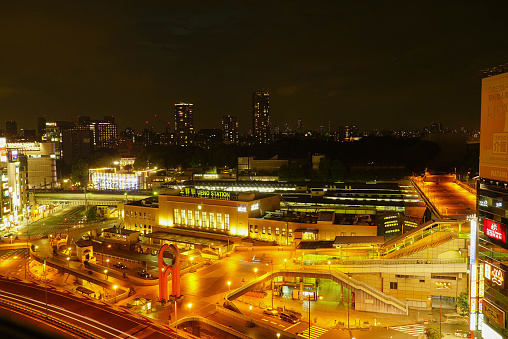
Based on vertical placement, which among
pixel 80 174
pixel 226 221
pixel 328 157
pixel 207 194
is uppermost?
pixel 328 157

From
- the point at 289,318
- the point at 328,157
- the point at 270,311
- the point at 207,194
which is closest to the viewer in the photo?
the point at 289,318

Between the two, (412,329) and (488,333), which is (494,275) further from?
(412,329)

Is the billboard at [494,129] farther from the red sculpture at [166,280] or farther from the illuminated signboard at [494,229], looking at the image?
the red sculpture at [166,280]

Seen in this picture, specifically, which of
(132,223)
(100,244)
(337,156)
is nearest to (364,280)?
(100,244)

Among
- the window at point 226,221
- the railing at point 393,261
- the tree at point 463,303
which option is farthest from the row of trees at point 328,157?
the tree at point 463,303

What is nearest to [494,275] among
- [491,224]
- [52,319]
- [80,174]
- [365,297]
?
[491,224]

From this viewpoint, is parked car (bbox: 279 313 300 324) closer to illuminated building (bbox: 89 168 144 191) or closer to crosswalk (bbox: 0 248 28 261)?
crosswalk (bbox: 0 248 28 261)
